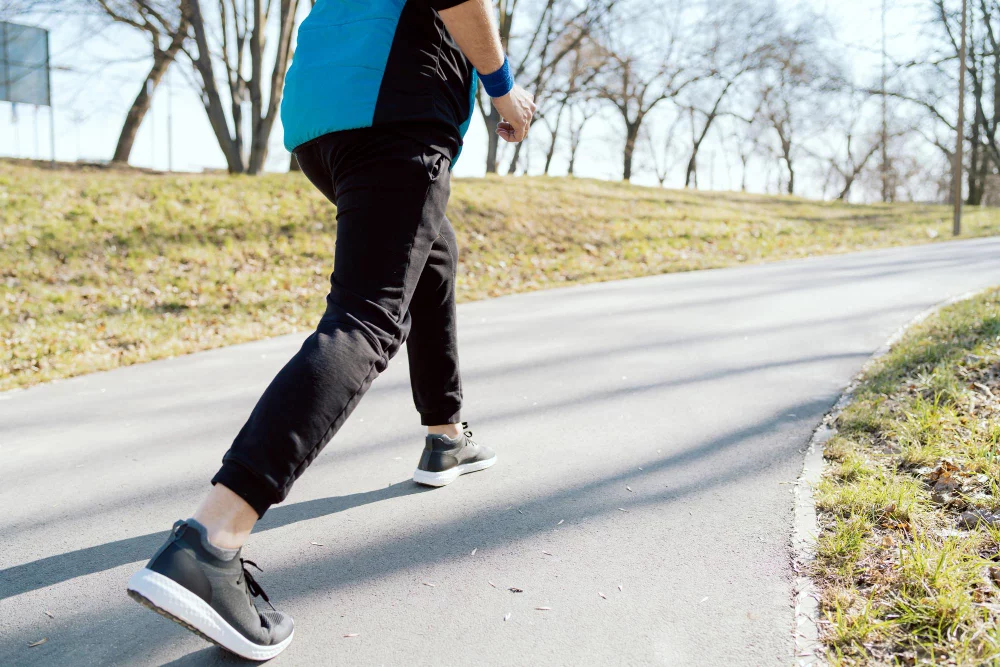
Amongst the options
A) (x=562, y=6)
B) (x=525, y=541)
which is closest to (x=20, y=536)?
(x=525, y=541)

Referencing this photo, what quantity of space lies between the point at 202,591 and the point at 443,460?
1213mm

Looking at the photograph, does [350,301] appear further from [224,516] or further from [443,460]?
[443,460]

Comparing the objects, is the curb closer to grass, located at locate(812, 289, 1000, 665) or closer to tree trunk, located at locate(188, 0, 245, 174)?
grass, located at locate(812, 289, 1000, 665)

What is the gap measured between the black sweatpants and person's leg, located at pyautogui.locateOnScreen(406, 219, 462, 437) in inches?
12.6

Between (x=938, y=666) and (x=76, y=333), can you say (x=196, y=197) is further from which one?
(x=938, y=666)

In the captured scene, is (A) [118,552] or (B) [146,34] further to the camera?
(B) [146,34]

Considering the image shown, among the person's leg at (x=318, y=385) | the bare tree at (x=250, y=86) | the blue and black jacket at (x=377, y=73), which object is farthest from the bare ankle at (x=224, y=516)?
the bare tree at (x=250, y=86)

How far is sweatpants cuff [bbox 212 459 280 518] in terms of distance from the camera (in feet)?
5.06

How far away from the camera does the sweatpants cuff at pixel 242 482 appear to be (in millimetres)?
1541

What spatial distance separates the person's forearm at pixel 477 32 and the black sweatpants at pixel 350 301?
296mm

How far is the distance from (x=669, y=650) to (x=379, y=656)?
666mm

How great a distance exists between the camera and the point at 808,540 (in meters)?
2.16

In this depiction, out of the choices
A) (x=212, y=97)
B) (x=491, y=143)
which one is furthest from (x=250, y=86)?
(x=491, y=143)

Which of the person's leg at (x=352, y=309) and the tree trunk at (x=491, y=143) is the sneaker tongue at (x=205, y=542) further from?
the tree trunk at (x=491, y=143)
